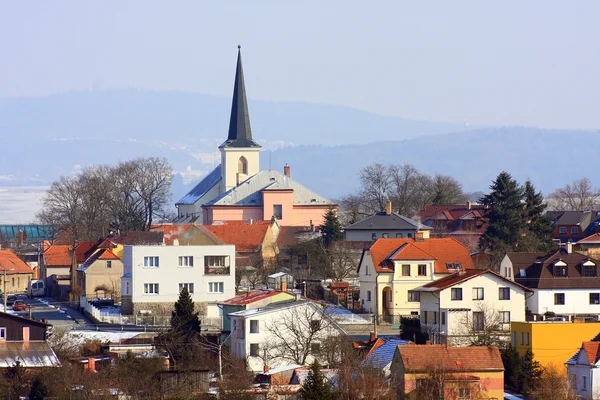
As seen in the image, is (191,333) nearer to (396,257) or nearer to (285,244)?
(396,257)

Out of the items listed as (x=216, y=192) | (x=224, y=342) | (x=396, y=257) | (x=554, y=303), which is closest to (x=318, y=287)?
(x=396, y=257)

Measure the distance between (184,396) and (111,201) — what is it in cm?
6378

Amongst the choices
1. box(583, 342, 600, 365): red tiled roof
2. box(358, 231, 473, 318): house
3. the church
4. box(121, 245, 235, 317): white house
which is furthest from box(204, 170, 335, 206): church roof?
box(583, 342, 600, 365): red tiled roof

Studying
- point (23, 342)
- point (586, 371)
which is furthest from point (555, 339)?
point (23, 342)

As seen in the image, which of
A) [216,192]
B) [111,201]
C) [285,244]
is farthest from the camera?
[216,192]

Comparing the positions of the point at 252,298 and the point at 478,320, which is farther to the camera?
the point at 252,298

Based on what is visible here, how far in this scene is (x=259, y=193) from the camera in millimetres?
98875

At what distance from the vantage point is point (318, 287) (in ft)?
202

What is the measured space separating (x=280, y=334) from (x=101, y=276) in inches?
941

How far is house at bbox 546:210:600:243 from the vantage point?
266 ft

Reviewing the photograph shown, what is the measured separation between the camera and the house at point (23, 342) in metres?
40.4

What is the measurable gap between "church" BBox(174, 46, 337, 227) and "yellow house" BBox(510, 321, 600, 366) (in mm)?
48545

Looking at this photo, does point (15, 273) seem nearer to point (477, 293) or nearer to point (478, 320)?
point (477, 293)

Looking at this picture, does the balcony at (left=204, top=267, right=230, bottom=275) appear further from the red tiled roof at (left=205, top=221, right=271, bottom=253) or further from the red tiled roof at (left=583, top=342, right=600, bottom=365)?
the red tiled roof at (left=583, top=342, right=600, bottom=365)
